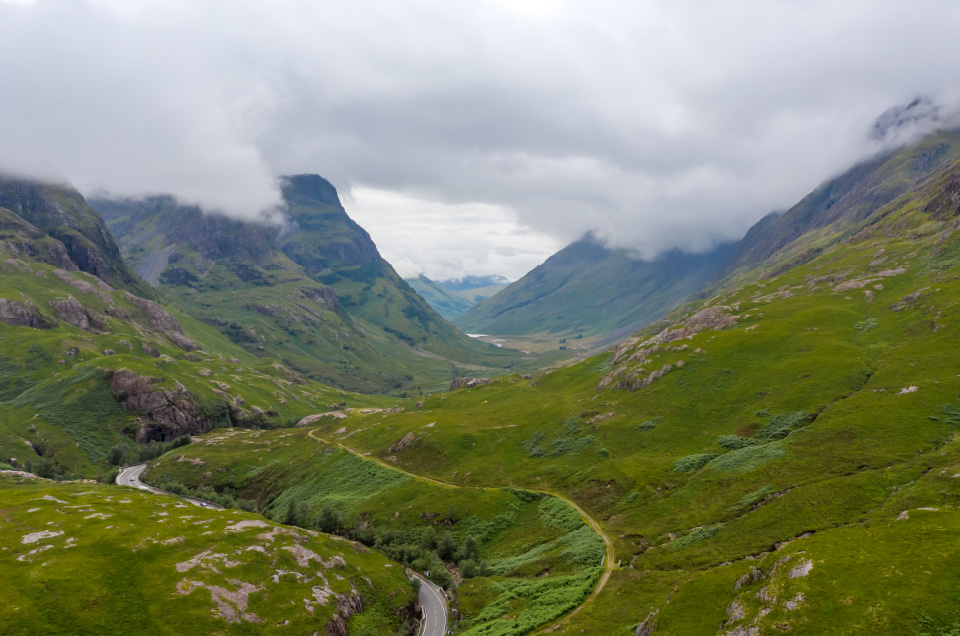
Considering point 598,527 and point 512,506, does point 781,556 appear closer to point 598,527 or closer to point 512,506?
point 598,527

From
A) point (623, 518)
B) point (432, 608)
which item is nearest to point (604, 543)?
point (623, 518)

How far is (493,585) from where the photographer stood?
83.7 m

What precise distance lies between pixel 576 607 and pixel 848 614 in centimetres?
3564

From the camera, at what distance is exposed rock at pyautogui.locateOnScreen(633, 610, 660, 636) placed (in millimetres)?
50219

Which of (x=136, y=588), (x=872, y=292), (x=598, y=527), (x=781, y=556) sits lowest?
(x=598, y=527)

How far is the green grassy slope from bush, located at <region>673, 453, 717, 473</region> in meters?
63.0

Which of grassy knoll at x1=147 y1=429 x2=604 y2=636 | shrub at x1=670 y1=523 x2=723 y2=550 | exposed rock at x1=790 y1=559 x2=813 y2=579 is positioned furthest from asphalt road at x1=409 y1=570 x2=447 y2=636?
exposed rock at x1=790 y1=559 x2=813 y2=579

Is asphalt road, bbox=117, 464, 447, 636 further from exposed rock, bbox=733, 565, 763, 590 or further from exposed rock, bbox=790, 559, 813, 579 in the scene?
exposed rock, bbox=790, 559, 813, 579

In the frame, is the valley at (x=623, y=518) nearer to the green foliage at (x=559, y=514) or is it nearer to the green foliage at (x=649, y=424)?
the green foliage at (x=559, y=514)

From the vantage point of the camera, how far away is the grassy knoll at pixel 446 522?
74.8 m

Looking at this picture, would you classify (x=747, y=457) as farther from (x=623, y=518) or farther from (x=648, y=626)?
(x=648, y=626)

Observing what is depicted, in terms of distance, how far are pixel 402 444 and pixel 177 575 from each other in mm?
95514

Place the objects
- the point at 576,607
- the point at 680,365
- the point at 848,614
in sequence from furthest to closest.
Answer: the point at 680,365 < the point at 576,607 < the point at 848,614

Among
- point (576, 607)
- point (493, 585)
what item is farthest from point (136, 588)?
point (576, 607)
